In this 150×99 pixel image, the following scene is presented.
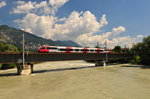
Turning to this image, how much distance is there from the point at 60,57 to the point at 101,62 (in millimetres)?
30642

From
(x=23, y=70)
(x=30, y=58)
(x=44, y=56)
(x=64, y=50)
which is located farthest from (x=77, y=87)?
(x=64, y=50)

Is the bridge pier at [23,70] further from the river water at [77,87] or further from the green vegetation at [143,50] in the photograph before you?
the green vegetation at [143,50]

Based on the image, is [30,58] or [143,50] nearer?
[30,58]

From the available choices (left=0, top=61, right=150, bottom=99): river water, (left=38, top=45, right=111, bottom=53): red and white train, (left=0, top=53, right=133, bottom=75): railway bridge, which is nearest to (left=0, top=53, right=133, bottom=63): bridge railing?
(left=0, top=53, right=133, bottom=75): railway bridge

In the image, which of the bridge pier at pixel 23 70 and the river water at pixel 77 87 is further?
the bridge pier at pixel 23 70

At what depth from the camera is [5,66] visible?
6869cm

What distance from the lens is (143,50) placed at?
8781 cm

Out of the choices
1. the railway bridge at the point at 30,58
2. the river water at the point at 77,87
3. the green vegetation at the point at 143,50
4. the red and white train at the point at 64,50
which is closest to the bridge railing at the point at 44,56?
the railway bridge at the point at 30,58

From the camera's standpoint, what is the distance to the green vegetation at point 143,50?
3300 inches

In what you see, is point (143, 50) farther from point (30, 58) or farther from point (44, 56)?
point (30, 58)

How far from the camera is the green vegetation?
275 ft

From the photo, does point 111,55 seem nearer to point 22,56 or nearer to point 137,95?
point 22,56

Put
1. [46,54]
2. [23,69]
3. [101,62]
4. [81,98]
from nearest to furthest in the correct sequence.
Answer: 1. [81,98]
2. [23,69]
3. [46,54]
4. [101,62]

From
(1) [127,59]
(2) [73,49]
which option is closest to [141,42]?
(1) [127,59]
